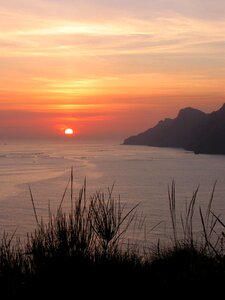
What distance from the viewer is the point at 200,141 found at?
190500 mm

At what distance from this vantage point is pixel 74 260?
262 inches

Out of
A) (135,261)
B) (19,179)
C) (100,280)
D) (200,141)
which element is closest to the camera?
(100,280)

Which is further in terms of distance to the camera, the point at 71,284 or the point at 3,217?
the point at 3,217

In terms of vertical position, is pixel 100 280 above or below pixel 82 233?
below

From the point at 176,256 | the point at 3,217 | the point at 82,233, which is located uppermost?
the point at 82,233

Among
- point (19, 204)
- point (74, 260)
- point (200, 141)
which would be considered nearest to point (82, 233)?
point (74, 260)

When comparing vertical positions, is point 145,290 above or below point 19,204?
above

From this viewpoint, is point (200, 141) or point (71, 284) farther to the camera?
point (200, 141)

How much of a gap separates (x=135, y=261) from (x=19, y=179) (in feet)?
206

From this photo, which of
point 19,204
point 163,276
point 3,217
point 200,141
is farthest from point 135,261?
point 200,141

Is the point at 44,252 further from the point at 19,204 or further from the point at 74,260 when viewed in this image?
the point at 19,204

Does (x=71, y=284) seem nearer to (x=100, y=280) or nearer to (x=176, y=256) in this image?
(x=100, y=280)

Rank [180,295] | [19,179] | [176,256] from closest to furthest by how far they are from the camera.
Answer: [180,295]
[176,256]
[19,179]

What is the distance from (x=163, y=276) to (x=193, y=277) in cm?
64
